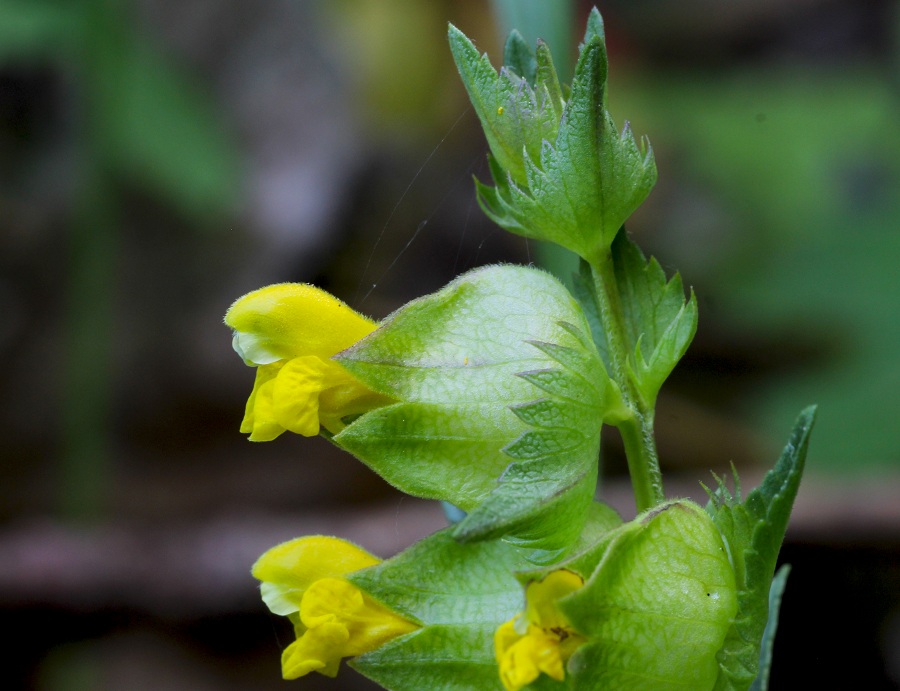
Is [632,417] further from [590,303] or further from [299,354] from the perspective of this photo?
[299,354]

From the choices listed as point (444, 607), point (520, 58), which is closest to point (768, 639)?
point (444, 607)

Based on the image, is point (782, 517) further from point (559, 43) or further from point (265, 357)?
point (559, 43)

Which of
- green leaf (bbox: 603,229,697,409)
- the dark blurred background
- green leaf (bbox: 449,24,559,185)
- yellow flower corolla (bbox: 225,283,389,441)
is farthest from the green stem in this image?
the dark blurred background

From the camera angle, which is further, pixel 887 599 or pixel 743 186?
pixel 743 186

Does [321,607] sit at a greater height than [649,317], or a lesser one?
lesser

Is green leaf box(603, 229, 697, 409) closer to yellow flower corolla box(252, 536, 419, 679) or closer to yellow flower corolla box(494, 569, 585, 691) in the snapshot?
yellow flower corolla box(494, 569, 585, 691)

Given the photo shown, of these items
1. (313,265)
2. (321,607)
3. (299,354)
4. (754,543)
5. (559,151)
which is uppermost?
(559,151)

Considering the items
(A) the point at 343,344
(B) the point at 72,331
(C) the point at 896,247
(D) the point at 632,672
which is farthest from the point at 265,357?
(C) the point at 896,247
